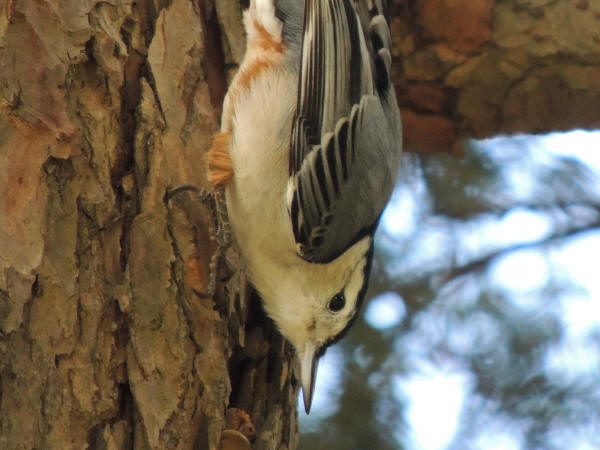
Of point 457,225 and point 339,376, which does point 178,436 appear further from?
point 457,225

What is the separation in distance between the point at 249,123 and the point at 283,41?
0.83 feet

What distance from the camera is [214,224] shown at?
6.48 feet

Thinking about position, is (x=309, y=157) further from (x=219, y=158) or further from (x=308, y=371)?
(x=308, y=371)

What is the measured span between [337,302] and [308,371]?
0.18 m

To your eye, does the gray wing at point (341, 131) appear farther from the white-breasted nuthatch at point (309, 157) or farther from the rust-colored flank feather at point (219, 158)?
the rust-colored flank feather at point (219, 158)

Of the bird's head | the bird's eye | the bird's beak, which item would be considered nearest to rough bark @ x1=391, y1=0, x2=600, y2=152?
the bird's head

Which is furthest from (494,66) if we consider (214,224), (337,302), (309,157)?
(214,224)

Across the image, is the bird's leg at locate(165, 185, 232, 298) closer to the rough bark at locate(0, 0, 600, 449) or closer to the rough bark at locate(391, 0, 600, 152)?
the rough bark at locate(0, 0, 600, 449)

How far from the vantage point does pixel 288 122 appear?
1972mm

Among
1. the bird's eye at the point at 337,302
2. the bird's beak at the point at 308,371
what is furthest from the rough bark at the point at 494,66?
the bird's beak at the point at 308,371

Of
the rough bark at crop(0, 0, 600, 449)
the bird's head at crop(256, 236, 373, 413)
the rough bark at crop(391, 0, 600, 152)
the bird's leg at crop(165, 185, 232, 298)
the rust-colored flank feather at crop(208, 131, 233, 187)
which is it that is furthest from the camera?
the rough bark at crop(391, 0, 600, 152)

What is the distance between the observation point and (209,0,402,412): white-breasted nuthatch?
1956 millimetres

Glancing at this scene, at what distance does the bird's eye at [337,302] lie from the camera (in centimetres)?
208

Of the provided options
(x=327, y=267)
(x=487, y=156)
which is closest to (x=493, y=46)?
(x=487, y=156)
